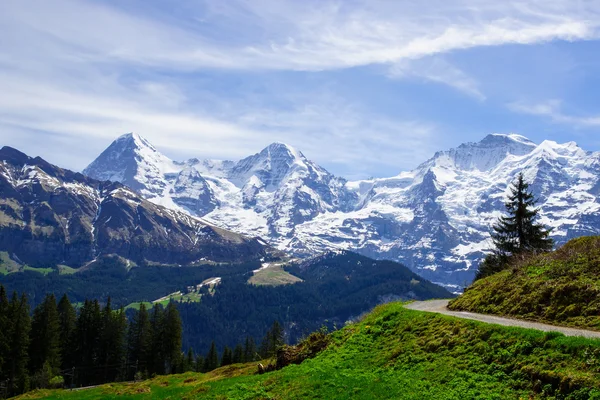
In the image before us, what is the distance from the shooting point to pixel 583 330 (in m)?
27.2

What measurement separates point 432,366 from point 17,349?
89.7m

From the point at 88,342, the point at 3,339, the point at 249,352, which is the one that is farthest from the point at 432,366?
the point at 249,352

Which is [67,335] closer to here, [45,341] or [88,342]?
[88,342]

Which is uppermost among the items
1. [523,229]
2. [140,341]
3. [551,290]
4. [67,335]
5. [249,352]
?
[523,229]

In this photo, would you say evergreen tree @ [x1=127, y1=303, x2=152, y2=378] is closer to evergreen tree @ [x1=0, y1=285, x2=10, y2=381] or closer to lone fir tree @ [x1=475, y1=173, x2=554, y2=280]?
evergreen tree @ [x1=0, y1=285, x2=10, y2=381]

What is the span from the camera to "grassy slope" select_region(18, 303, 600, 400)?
844 inches

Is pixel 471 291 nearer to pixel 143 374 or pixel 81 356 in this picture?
pixel 143 374

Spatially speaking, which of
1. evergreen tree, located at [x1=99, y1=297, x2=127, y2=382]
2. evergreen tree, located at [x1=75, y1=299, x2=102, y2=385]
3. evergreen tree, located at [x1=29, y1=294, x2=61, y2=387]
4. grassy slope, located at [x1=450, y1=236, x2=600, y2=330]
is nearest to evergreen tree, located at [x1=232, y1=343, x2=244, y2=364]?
evergreen tree, located at [x1=99, y1=297, x2=127, y2=382]

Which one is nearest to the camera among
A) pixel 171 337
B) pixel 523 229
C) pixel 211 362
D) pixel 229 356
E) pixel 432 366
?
pixel 432 366

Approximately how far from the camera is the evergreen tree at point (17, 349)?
89500 millimetres

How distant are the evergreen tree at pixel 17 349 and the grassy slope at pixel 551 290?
8304 centimetres

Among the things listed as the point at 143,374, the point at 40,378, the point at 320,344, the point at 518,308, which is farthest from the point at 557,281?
the point at 143,374

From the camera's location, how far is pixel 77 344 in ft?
368

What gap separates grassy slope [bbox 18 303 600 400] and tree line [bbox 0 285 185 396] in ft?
214
